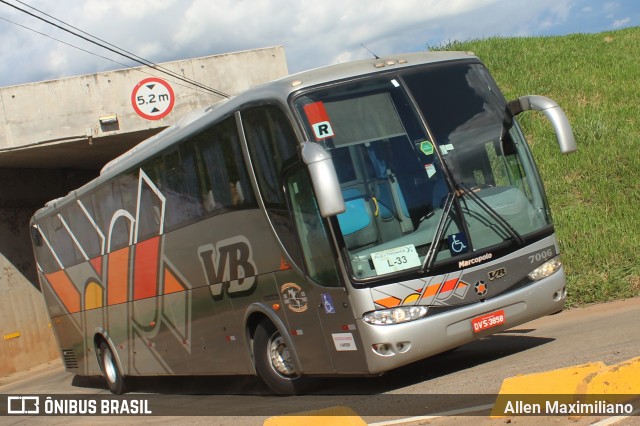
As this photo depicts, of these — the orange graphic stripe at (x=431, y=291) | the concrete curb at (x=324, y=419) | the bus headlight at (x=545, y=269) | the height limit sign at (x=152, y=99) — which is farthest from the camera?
the height limit sign at (x=152, y=99)

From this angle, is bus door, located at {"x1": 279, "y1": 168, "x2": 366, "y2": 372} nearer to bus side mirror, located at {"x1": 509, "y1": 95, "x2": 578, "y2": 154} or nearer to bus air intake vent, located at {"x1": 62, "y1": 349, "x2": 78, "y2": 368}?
bus side mirror, located at {"x1": 509, "y1": 95, "x2": 578, "y2": 154}

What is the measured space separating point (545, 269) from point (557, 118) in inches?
62.3

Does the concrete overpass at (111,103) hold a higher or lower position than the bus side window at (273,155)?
higher

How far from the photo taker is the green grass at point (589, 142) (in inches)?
562

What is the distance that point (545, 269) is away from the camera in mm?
9328

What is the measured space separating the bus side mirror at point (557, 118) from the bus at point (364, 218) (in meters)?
0.02

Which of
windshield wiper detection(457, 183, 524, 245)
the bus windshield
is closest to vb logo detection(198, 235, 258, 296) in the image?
the bus windshield

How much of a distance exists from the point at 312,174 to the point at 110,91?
14108 mm

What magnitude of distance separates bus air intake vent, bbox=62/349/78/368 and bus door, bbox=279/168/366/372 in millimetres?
9860

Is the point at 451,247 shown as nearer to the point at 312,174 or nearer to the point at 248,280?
the point at 312,174

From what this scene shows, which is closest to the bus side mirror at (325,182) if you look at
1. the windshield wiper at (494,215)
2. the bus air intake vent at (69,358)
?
the windshield wiper at (494,215)

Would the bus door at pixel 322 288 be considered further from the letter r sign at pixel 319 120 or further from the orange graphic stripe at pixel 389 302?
the letter r sign at pixel 319 120

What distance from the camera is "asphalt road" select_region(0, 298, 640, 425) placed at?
7953mm

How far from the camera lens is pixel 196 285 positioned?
11.6 metres
